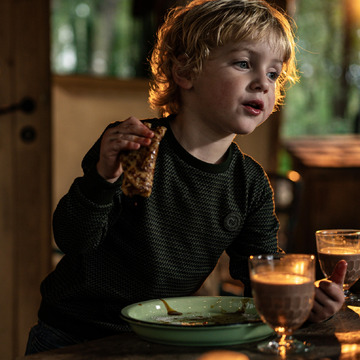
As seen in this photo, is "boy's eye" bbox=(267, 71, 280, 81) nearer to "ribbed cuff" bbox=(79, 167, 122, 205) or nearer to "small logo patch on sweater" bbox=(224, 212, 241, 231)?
"small logo patch on sweater" bbox=(224, 212, 241, 231)

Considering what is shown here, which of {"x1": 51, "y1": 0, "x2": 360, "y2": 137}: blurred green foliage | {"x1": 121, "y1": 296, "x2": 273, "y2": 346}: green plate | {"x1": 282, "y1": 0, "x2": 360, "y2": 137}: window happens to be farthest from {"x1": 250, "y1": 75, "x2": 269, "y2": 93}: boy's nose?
{"x1": 282, "y1": 0, "x2": 360, "y2": 137}: window

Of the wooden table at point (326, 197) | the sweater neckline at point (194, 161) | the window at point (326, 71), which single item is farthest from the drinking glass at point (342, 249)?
the window at point (326, 71)

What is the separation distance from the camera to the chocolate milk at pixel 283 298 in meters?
0.87

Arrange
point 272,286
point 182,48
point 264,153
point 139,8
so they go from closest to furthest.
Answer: point 272,286, point 182,48, point 139,8, point 264,153

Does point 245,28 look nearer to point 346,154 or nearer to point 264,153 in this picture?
point 264,153

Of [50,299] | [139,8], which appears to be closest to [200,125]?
[50,299]

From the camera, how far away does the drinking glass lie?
1.18 m

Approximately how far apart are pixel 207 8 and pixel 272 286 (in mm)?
705

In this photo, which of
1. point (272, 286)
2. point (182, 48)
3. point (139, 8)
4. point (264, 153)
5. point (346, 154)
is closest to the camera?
point (272, 286)

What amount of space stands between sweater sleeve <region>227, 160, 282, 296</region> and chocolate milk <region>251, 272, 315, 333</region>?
1.45ft

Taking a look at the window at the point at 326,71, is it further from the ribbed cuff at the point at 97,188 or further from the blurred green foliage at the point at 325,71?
the ribbed cuff at the point at 97,188

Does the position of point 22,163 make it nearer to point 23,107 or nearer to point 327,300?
point 23,107

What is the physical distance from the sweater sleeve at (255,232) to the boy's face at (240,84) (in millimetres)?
176

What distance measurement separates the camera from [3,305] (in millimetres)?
2723
